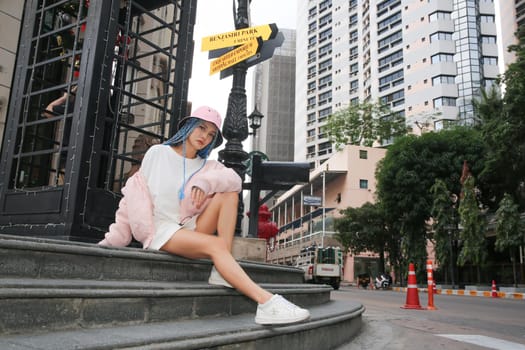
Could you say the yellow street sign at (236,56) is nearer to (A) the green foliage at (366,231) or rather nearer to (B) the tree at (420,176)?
(B) the tree at (420,176)

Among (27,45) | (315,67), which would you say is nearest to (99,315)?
(27,45)

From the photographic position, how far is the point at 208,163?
128 inches

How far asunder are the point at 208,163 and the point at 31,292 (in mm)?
1592

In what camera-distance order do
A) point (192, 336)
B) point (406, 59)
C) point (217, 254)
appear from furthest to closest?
point (406, 59) < point (217, 254) < point (192, 336)

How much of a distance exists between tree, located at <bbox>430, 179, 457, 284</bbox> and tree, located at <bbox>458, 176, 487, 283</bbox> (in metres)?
1.38

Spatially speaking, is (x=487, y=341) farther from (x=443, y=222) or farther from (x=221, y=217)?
(x=443, y=222)

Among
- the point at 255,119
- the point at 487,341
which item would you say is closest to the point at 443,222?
the point at 255,119

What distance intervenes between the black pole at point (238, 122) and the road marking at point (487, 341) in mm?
3198

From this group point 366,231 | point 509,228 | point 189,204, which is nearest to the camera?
point 189,204

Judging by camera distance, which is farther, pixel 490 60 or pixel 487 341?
pixel 490 60

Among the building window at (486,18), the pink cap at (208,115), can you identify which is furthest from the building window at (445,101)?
the pink cap at (208,115)

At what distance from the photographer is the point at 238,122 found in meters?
6.83

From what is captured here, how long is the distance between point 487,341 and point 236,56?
177 inches

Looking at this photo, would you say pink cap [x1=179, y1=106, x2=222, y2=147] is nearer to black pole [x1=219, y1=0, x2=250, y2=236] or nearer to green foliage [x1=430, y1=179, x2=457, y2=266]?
black pole [x1=219, y1=0, x2=250, y2=236]
